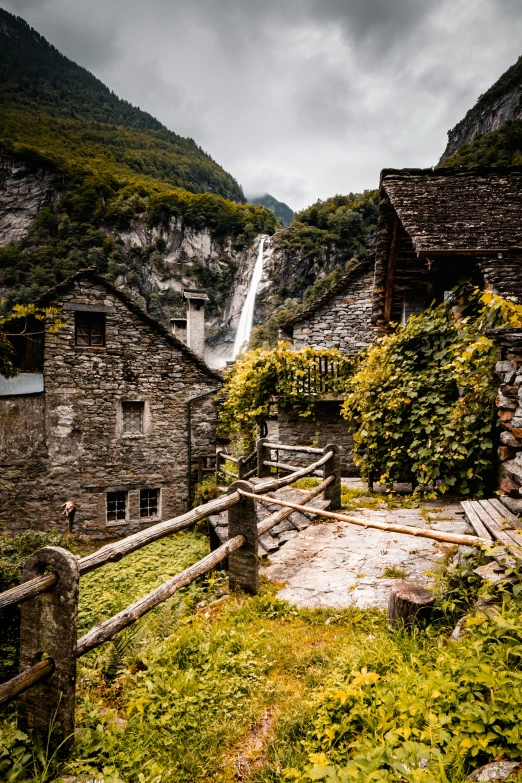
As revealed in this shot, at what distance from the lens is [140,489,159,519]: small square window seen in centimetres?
1352

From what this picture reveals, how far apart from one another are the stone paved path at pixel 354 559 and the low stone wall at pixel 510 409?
706 millimetres

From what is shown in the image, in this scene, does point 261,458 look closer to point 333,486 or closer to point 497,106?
point 333,486

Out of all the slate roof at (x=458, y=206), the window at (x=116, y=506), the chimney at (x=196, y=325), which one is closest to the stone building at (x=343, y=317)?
the chimney at (x=196, y=325)

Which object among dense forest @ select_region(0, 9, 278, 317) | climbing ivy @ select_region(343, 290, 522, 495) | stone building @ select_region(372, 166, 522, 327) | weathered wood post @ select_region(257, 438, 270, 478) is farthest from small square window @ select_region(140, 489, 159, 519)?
dense forest @ select_region(0, 9, 278, 317)

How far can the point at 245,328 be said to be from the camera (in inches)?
2319

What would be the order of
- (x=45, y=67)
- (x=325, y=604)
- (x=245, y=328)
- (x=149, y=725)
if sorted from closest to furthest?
(x=149, y=725), (x=325, y=604), (x=245, y=328), (x=45, y=67)

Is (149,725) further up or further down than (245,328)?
further down

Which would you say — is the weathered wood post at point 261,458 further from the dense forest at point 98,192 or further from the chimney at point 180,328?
the dense forest at point 98,192

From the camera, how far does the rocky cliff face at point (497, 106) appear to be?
61.3m

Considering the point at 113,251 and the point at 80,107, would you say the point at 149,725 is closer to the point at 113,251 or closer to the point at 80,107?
the point at 113,251

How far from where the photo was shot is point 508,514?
380 centimetres

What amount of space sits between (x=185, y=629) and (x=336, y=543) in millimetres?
2486

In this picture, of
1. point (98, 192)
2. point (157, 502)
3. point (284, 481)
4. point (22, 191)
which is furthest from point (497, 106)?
point (284, 481)

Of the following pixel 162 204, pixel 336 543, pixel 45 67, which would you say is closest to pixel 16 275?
pixel 162 204
